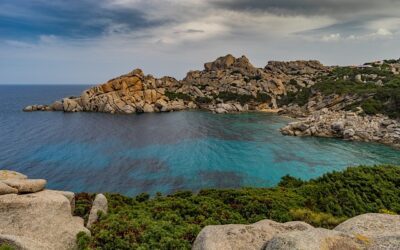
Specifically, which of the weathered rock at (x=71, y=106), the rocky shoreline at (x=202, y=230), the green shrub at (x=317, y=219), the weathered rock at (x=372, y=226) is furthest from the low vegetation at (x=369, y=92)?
the weathered rock at (x=71, y=106)

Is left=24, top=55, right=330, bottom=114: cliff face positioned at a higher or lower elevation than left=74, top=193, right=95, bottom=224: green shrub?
higher

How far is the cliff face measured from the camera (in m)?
118

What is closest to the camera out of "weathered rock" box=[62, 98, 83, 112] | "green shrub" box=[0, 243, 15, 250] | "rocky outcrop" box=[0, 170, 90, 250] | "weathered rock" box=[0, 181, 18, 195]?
"green shrub" box=[0, 243, 15, 250]

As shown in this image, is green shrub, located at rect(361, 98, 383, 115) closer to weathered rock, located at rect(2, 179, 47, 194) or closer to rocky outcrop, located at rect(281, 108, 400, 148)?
rocky outcrop, located at rect(281, 108, 400, 148)

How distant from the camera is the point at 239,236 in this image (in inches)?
438

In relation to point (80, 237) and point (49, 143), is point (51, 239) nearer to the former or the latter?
→ point (80, 237)

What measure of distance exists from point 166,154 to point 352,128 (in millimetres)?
46532

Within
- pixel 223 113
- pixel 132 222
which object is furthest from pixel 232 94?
pixel 132 222

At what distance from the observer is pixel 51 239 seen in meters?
14.5

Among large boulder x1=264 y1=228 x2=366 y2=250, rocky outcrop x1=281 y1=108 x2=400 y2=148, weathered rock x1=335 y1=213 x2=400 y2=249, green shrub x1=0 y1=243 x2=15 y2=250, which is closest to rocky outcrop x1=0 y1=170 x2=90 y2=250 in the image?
green shrub x1=0 y1=243 x2=15 y2=250

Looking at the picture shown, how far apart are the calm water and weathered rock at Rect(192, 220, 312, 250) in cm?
2784

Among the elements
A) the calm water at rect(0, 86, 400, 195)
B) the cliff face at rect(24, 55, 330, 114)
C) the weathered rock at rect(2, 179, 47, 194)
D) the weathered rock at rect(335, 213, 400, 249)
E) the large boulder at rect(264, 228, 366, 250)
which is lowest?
the calm water at rect(0, 86, 400, 195)

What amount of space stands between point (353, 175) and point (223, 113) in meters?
86.9

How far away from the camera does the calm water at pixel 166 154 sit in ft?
140
